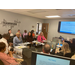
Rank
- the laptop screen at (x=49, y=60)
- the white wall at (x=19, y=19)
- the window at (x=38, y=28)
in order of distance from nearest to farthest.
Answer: the laptop screen at (x=49, y=60), the white wall at (x=19, y=19), the window at (x=38, y=28)

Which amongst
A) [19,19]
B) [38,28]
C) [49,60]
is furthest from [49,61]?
[38,28]

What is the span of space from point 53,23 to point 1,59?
5.99 meters

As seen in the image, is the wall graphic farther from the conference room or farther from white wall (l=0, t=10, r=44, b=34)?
white wall (l=0, t=10, r=44, b=34)

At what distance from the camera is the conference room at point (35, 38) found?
0.83 metres

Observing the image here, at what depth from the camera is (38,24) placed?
6.47 meters

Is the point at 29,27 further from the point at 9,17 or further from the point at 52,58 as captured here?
the point at 52,58

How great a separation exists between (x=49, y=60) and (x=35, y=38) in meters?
3.58

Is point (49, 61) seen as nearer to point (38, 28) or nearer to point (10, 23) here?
point (10, 23)

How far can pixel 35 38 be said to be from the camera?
4.33 metres

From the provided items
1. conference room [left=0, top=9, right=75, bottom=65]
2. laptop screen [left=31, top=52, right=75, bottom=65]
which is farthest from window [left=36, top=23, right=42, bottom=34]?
laptop screen [left=31, top=52, right=75, bottom=65]

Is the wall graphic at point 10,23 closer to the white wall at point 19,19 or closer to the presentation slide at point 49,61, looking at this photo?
the white wall at point 19,19

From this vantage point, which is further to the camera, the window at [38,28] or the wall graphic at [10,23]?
the window at [38,28]

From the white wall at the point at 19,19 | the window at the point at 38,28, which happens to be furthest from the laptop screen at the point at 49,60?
the window at the point at 38,28
